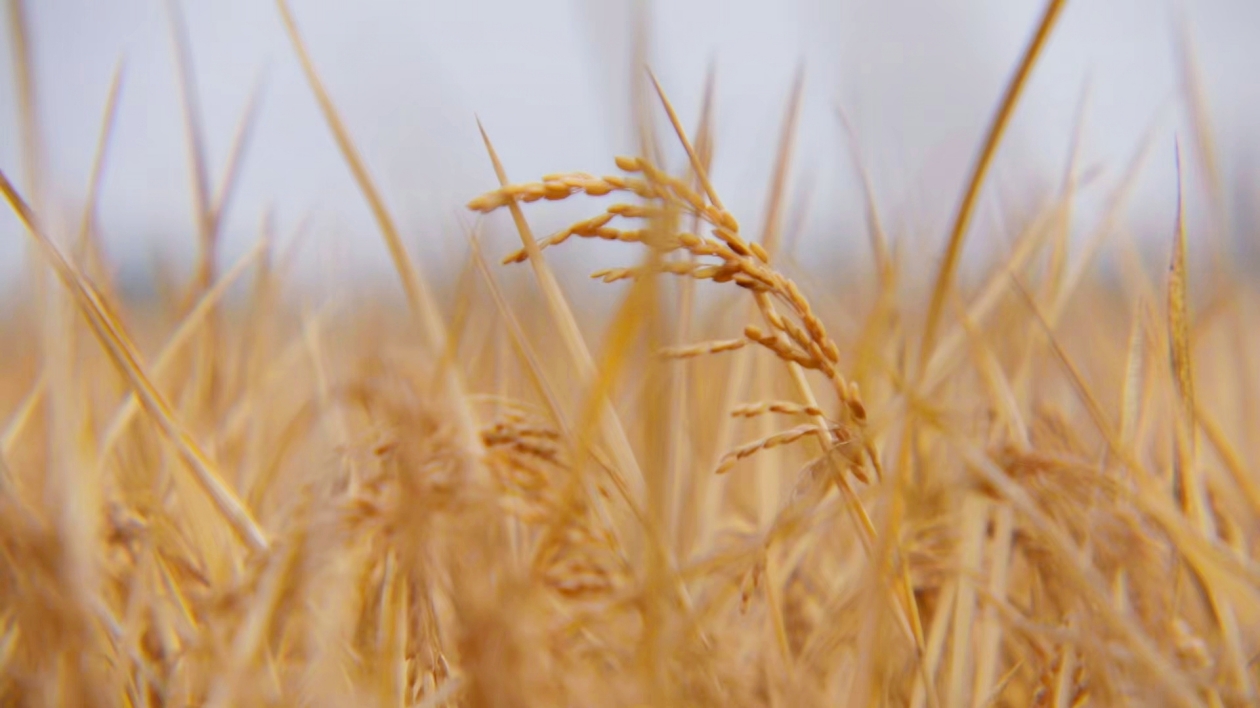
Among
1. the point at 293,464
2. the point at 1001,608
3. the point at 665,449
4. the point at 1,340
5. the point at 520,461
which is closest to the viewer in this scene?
the point at 665,449

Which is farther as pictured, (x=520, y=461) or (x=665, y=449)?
(x=520, y=461)

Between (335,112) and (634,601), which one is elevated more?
(335,112)

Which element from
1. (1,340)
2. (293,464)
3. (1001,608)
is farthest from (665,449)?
(1,340)

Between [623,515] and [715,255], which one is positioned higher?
[715,255]

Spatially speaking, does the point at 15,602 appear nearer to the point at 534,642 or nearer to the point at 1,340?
the point at 534,642

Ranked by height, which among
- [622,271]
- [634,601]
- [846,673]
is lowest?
[846,673]

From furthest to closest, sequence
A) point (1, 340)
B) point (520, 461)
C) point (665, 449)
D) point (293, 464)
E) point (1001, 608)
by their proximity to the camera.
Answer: point (1, 340) < point (293, 464) < point (520, 461) < point (1001, 608) < point (665, 449)

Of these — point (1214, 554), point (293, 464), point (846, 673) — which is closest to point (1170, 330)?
point (1214, 554)
